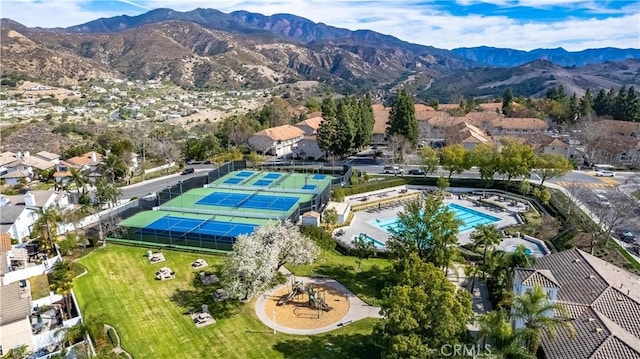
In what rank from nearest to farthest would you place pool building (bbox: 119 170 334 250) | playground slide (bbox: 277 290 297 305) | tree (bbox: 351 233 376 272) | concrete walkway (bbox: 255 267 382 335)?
concrete walkway (bbox: 255 267 382 335) < playground slide (bbox: 277 290 297 305) < tree (bbox: 351 233 376 272) < pool building (bbox: 119 170 334 250)

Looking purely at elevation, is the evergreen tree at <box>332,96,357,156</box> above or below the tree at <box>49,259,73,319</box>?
above

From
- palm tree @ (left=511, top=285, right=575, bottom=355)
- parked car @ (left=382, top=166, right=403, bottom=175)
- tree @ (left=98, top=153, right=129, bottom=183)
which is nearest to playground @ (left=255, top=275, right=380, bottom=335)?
palm tree @ (left=511, top=285, right=575, bottom=355)

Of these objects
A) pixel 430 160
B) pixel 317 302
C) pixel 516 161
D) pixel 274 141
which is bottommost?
pixel 317 302

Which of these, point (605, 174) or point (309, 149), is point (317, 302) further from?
point (605, 174)

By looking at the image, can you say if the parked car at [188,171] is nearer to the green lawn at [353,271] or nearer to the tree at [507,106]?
the green lawn at [353,271]

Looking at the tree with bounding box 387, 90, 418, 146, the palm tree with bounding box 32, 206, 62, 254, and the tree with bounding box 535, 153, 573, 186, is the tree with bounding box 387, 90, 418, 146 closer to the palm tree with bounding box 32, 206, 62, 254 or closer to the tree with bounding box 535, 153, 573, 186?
the tree with bounding box 535, 153, 573, 186

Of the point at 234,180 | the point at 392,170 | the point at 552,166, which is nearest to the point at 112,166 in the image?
the point at 234,180
